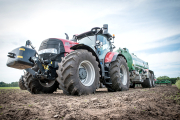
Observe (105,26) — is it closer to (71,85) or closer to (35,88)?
(71,85)

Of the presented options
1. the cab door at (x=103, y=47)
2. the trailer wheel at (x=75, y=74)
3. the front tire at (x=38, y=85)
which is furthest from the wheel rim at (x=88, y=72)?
the cab door at (x=103, y=47)

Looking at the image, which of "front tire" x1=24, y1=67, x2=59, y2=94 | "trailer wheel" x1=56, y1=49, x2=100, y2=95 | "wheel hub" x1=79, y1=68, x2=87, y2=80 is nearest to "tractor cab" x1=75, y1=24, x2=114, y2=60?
"trailer wheel" x1=56, y1=49, x2=100, y2=95

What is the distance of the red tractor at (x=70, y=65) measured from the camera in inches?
119

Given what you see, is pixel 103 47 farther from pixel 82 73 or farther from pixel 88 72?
pixel 82 73

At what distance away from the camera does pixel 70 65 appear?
117 inches

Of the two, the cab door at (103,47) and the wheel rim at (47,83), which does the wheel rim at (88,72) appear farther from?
the cab door at (103,47)

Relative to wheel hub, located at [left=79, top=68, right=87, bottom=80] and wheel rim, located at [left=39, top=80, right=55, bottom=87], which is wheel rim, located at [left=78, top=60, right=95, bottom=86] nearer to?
wheel hub, located at [left=79, top=68, right=87, bottom=80]

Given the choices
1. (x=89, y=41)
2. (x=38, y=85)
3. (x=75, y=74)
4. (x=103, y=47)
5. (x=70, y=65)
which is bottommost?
(x=38, y=85)

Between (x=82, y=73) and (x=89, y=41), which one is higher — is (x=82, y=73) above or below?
below

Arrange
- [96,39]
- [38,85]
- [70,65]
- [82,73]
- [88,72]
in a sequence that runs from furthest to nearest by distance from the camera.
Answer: [96,39] → [38,85] → [88,72] → [82,73] → [70,65]

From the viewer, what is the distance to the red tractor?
9.94 ft

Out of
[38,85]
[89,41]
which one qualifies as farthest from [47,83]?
[89,41]

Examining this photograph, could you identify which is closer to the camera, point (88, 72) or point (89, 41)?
point (88, 72)

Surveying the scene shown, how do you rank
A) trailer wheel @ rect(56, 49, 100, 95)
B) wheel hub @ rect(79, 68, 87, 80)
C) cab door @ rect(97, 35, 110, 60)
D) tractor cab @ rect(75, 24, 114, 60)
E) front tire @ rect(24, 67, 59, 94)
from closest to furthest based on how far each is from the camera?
trailer wheel @ rect(56, 49, 100, 95)
wheel hub @ rect(79, 68, 87, 80)
front tire @ rect(24, 67, 59, 94)
tractor cab @ rect(75, 24, 114, 60)
cab door @ rect(97, 35, 110, 60)
